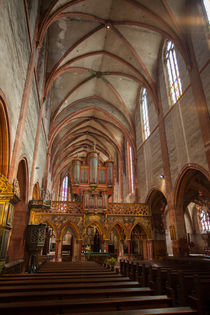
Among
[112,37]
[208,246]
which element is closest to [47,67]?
[112,37]

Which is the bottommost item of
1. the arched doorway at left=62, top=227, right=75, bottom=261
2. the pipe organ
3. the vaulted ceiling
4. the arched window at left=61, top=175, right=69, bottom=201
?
the arched doorway at left=62, top=227, right=75, bottom=261

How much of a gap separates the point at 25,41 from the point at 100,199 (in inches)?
478

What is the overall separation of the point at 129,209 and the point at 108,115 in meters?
11.3

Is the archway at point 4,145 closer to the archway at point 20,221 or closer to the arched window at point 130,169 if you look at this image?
the archway at point 20,221

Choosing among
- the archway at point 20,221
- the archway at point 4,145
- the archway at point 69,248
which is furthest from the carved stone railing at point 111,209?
the archway at point 4,145

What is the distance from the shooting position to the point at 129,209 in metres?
18.6

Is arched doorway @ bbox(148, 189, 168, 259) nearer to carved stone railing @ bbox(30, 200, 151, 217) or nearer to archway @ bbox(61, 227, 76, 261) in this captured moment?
carved stone railing @ bbox(30, 200, 151, 217)

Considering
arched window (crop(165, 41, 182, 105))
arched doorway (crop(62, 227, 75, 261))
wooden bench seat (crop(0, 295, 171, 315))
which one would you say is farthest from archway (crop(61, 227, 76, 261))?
wooden bench seat (crop(0, 295, 171, 315))

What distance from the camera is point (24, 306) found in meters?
2.55

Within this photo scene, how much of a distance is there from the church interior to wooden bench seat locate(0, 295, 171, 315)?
139 centimetres

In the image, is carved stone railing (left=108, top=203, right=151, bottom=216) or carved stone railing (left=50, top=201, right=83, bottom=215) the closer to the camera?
carved stone railing (left=50, top=201, right=83, bottom=215)

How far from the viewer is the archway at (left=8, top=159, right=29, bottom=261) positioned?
11.7 m

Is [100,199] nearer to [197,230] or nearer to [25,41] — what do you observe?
[25,41]

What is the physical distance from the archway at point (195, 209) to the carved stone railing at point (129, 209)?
3098mm
